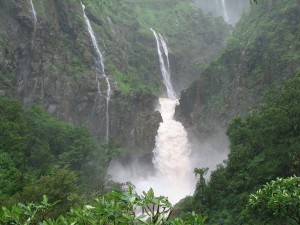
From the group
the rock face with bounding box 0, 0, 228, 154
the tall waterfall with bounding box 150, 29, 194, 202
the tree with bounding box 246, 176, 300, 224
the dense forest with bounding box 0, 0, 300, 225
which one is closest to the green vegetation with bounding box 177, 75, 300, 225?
the dense forest with bounding box 0, 0, 300, 225

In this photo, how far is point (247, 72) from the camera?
5094 centimetres

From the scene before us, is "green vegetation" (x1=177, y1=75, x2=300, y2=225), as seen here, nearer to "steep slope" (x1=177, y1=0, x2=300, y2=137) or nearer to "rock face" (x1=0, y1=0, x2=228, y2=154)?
"steep slope" (x1=177, y1=0, x2=300, y2=137)

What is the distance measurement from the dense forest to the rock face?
0.53 ft

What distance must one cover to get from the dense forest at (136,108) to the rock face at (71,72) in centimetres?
16

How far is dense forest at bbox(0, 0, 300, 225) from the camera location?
23444mm

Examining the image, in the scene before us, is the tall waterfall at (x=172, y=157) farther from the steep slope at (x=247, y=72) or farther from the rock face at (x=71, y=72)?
the steep slope at (x=247, y=72)

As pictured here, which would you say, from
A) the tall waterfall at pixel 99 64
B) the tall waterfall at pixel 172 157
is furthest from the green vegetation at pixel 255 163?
the tall waterfall at pixel 99 64

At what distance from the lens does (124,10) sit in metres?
82.4

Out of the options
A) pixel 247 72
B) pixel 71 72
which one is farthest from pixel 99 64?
pixel 247 72

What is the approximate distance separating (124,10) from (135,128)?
1516 inches

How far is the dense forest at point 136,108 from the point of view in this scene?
76.9 feet

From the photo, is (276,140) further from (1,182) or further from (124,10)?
(124,10)

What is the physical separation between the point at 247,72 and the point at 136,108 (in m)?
17.2

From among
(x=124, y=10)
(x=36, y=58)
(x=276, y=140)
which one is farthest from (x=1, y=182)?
(x=124, y=10)
